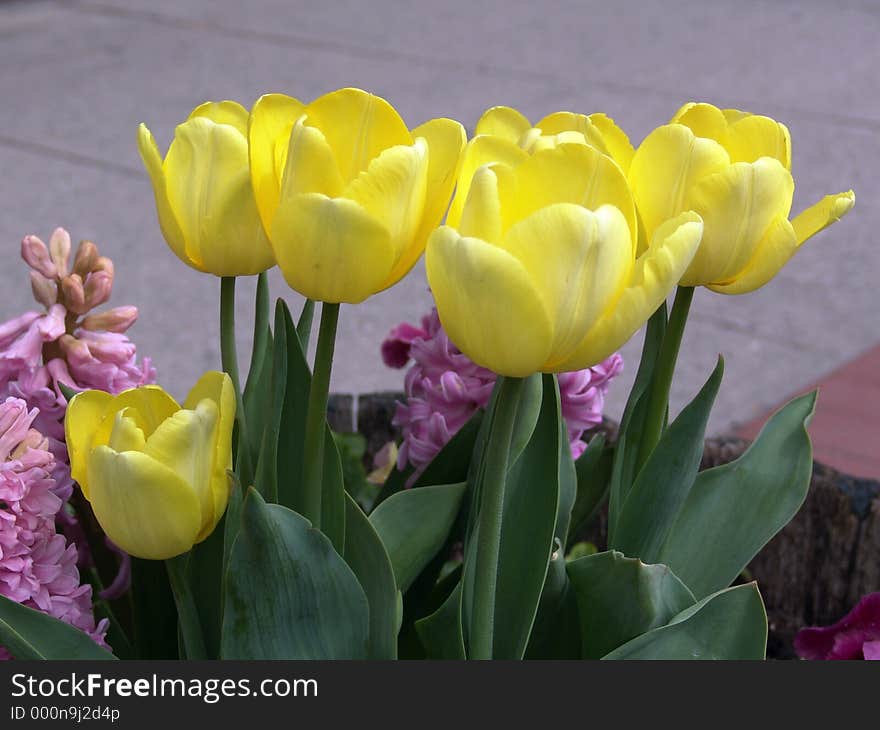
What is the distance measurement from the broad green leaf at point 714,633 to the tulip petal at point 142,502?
1.04 feet

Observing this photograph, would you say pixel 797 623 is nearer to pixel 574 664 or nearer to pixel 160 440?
pixel 574 664

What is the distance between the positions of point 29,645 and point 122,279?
3.32m

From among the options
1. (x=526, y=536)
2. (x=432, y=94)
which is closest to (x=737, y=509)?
(x=526, y=536)

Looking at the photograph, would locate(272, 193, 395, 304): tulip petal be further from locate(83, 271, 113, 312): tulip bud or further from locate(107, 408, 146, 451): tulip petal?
locate(83, 271, 113, 312): tulip bud

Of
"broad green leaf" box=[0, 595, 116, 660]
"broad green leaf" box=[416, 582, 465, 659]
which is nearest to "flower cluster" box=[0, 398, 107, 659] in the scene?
"broad green leaf" box=[0, 595, 116, 660]

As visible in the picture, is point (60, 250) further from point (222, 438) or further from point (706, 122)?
point (706, 122)

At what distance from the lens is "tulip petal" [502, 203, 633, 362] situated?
79cm

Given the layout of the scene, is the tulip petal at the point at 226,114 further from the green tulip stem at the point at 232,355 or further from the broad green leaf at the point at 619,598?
the broad green leaf at the point at 619,598

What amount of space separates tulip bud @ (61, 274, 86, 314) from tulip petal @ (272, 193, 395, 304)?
0.44 metres

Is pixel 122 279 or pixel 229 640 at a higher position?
pixel 229 640

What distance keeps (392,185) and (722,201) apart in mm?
243

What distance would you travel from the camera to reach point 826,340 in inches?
152

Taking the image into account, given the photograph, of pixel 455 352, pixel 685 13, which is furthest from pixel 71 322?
→ pixel 685 13

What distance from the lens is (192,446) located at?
0.94 metres
